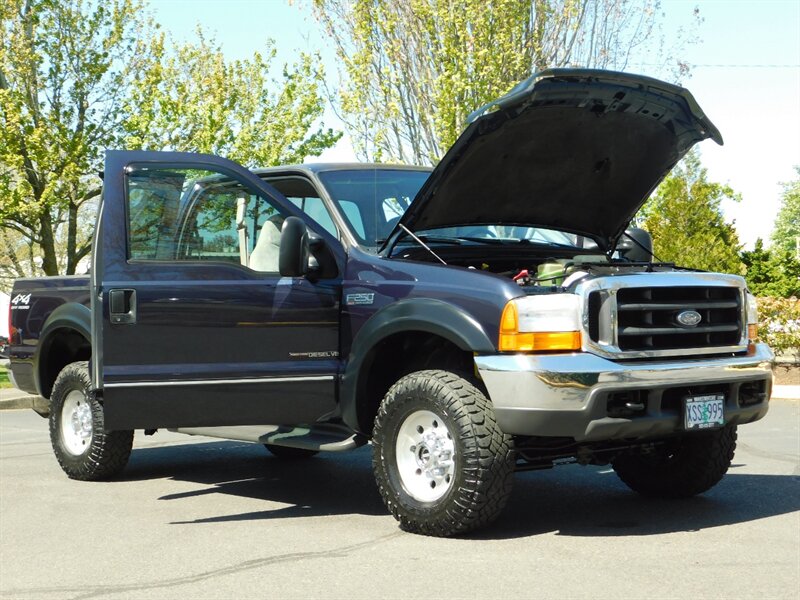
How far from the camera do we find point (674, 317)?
6.28 m

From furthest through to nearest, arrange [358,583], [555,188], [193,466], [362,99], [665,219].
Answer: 1. [665,219]
2. [362,99]
3. [193,466]
4. [555,188]
5. [358,583]

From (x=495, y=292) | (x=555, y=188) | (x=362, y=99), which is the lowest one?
(x=495, y=292)

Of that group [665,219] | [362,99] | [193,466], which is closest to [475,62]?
[362,99]

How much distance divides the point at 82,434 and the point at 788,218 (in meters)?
77.7

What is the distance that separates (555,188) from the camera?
7.43 m

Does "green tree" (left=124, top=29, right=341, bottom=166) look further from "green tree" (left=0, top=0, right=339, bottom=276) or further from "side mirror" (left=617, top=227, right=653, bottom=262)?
"side mirror" (left=617, top=227, right=653, bottom=262)

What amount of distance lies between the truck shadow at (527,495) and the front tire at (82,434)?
0.40 metres

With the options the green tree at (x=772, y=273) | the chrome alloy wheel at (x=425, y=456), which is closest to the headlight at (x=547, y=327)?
the chrome alloy wheel at (x=425, y=456)

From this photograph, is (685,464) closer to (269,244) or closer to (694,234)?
(269,244)

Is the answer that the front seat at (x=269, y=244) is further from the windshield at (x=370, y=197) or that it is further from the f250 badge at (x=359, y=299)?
the f250 badge at (x=359, y=299)

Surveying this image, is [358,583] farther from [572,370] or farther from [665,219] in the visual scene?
[665,219]

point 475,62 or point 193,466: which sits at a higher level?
point 475,62

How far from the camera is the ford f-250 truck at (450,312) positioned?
5949 millimetres

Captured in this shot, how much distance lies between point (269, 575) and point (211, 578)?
0.26m
